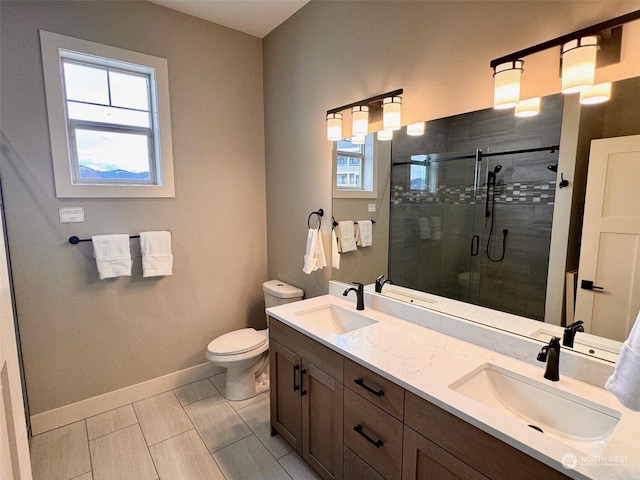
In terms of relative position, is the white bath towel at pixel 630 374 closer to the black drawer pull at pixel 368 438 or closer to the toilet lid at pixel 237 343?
the black drawer pull at pixel 368 438

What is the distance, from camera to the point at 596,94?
3.84 feet

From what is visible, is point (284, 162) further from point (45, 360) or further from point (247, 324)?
point (45, 360)

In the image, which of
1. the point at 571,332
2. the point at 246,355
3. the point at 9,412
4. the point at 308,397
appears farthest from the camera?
the point at 246,355

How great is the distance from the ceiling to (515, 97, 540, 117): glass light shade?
1683 mm

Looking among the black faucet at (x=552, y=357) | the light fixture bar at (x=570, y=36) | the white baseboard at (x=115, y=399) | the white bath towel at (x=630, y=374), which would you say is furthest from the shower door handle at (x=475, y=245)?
the white baseboard at (x=115, y=399)

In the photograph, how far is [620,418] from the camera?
0.98 meters

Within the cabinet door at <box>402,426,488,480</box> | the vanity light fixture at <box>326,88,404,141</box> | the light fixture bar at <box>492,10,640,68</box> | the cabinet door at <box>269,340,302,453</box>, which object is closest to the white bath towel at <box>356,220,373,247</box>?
the vanity light fixture at <box>326,88,404,141</box>

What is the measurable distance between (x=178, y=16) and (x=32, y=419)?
2914mm

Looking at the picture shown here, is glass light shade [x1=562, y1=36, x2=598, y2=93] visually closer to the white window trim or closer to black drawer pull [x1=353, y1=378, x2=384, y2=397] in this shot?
black drawer pull [x1=353, y1=378, x2=384, y2=397]

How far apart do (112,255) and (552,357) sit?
2471 mm

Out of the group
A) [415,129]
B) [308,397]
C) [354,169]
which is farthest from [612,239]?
[308,397]

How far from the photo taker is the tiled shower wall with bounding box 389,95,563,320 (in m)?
1.33

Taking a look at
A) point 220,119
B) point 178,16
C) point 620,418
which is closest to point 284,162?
point 220,119

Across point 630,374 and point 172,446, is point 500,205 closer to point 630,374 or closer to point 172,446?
point 630,374
